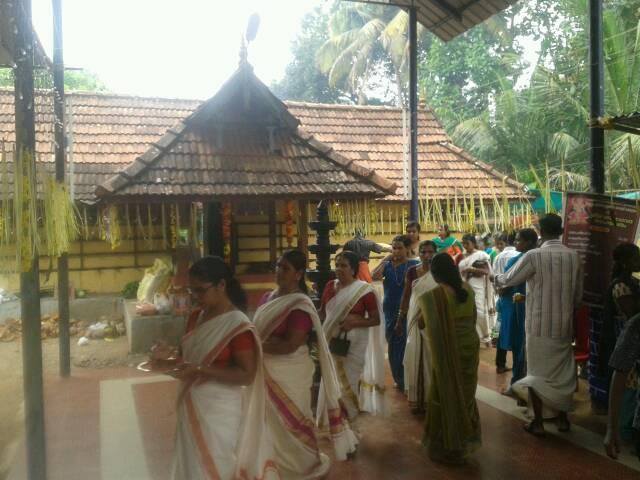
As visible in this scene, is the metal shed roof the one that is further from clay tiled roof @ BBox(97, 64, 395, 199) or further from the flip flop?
the flip flop

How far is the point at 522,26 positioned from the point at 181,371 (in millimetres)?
25473

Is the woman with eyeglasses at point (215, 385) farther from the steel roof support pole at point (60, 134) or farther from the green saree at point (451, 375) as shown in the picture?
the steel roof support pole at point (60, 134)

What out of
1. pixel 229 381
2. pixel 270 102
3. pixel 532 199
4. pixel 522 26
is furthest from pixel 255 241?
pixel 522 26

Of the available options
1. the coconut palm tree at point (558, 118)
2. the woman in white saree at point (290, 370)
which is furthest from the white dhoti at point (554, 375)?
the coconut palm tree at point (558, 118)

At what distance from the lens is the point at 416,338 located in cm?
531

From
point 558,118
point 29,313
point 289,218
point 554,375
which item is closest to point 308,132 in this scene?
point 289,218

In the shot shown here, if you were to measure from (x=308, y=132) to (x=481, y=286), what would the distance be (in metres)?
4.08

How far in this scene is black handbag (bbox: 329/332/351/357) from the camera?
15.4 feet

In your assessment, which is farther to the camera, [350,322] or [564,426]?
[564,426]

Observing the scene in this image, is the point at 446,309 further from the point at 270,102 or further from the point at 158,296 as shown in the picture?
the point at 158,296

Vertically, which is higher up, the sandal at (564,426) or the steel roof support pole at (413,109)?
the steel roof support pole at (413,109)

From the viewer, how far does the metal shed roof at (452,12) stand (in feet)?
24.3

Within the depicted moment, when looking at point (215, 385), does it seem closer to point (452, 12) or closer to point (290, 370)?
point (290, 370)

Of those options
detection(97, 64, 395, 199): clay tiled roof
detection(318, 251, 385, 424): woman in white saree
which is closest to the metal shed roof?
detection(97, 64, 395, 199): clay tiled roof
